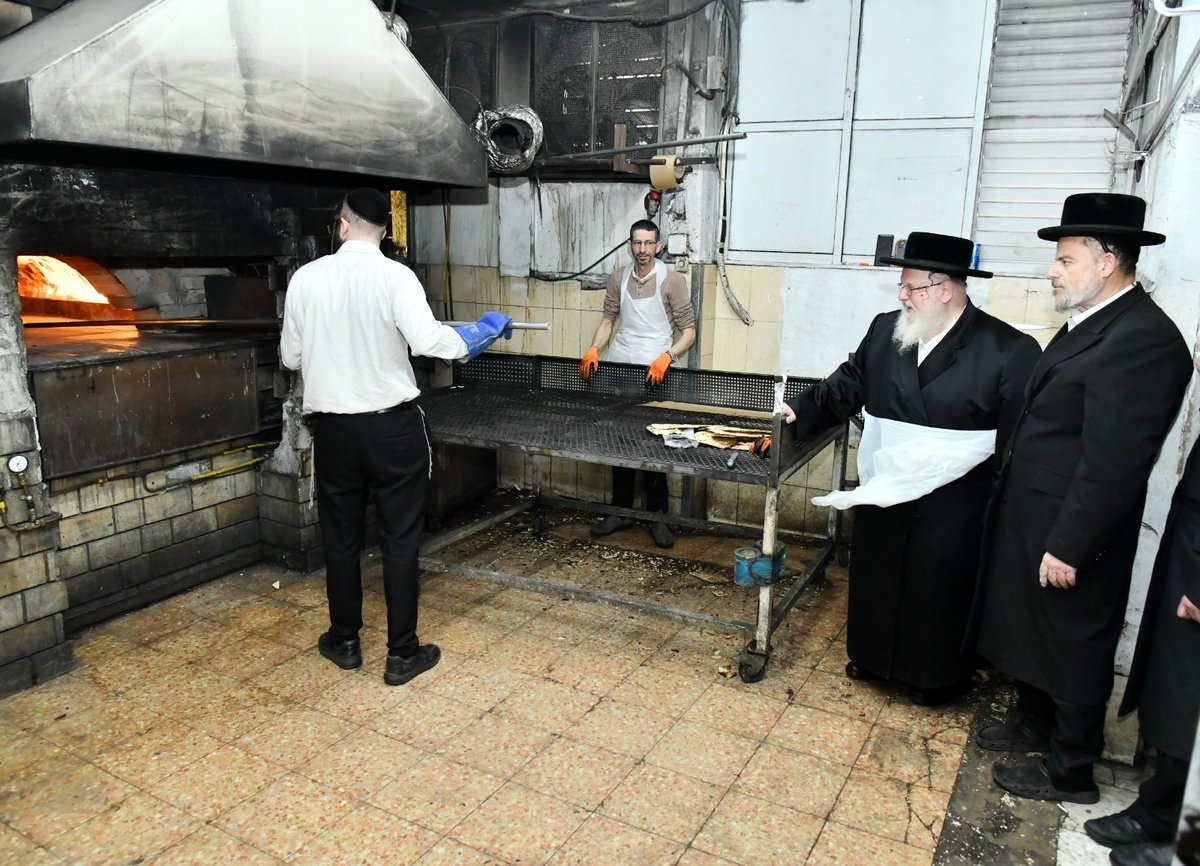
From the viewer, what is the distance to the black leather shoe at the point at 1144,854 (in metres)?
2.57

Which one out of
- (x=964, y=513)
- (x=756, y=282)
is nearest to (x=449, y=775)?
(x=964, y=513)

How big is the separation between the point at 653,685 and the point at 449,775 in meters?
1.04

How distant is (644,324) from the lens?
214 inches

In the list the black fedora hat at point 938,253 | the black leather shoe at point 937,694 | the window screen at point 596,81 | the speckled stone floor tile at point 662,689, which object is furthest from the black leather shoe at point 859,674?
the window screen at point 596,81

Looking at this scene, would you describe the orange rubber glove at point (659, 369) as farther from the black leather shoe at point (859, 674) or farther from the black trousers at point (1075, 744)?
the black trousers at point (1075, 744)

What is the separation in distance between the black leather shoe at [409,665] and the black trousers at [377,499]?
40 mm

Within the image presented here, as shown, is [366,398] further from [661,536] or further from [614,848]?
[661,536]

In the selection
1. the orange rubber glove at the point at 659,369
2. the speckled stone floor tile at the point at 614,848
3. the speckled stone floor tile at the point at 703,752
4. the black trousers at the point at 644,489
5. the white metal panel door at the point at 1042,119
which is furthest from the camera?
the black trousers at the point at 644,489

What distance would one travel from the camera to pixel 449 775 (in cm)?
303

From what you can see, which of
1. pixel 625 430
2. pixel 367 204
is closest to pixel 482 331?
pixel 367 204

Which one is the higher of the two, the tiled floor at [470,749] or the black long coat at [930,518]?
the black long coat at [930,518]

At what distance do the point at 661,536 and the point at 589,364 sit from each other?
48.0 inches

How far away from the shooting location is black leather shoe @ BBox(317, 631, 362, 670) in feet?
12.4

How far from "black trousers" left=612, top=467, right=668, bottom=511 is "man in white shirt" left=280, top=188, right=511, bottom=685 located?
6.72 ft
